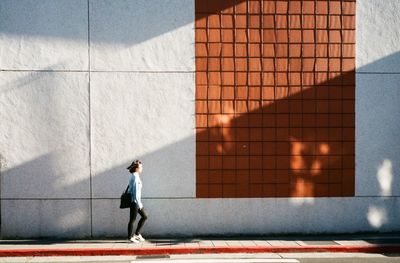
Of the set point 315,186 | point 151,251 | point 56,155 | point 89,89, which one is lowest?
point 151,251

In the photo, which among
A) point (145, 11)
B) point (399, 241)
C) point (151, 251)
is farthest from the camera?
point (145, 11)

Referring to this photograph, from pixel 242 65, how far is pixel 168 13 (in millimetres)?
2184

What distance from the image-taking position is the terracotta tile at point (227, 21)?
962 centimetres

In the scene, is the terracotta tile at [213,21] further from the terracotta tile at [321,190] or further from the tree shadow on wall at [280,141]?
the terracotta tile at [321,190]

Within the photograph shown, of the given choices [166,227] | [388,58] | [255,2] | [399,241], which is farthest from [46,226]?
[388,58]

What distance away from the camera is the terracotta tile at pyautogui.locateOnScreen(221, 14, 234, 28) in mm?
9617

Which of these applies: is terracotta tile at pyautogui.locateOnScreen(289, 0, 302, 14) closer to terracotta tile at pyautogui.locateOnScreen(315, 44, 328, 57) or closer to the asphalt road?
terracotta tile at pyautogui.locateOnScreen(315, 44, 328, 57)

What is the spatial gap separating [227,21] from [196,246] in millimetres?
5335

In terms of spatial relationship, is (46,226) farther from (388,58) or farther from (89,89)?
(388,58)

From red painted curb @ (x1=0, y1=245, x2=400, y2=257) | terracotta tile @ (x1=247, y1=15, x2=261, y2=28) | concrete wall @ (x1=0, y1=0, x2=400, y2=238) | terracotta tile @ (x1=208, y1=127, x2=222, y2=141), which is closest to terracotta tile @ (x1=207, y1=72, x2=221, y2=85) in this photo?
concrete wall @ (x1=0, y1=0, x2=400, y2=238)

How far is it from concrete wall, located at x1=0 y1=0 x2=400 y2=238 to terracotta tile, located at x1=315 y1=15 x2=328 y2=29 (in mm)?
3081

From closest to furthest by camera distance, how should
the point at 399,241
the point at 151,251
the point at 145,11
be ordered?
the point at 151,251 < the point at 399,241 < the point at 145,11

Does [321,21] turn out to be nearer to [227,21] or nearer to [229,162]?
[227,21]

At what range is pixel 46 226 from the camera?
372 inches
